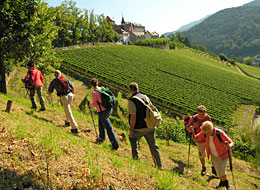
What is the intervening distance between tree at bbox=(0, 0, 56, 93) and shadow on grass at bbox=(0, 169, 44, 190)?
26.4 ft

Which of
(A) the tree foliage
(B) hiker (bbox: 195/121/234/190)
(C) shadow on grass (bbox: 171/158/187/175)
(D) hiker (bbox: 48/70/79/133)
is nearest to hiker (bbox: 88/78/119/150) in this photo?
(D) hiker (bbox: 48/70/79/133)

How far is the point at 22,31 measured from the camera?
945 centimetres

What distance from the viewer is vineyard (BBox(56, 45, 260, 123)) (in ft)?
92.0

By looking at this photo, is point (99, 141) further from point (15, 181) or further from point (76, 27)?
point (76, 27)

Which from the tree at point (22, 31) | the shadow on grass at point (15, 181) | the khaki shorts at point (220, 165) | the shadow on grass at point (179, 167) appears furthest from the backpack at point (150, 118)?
the tree at point (22, 31)

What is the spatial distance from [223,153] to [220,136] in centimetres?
48

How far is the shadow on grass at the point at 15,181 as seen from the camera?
103 inches

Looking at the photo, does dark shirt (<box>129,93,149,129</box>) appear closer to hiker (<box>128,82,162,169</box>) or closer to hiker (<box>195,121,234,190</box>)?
hiker (<box>128,82,162,169</box>)

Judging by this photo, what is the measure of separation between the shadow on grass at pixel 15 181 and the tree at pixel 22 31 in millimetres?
8051

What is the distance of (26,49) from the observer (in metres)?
9.99

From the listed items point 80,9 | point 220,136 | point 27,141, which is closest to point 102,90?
point 27,141

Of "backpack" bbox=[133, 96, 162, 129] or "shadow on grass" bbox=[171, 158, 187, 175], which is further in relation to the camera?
"shadow on grass" bbox=[171, 158, 187, 175]

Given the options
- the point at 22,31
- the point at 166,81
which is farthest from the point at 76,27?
the point at 22,31

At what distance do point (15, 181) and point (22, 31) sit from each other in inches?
351
